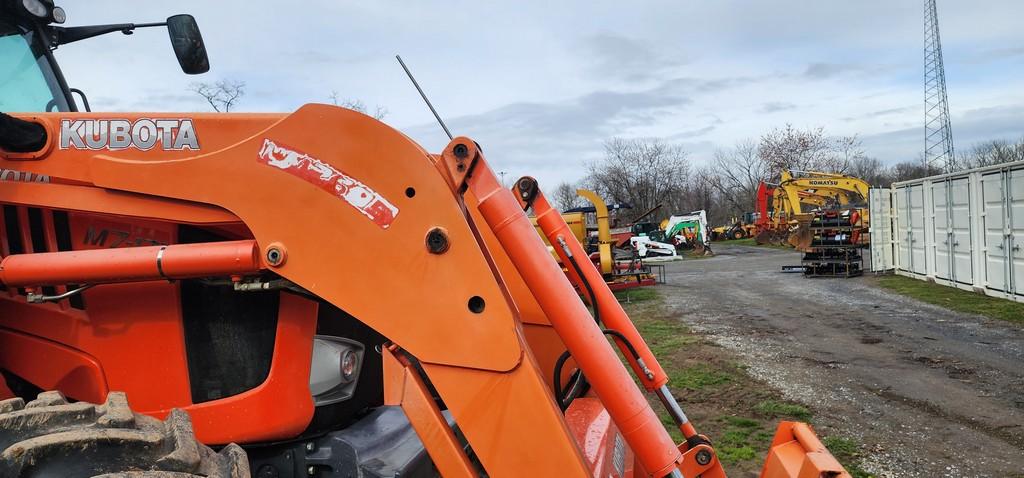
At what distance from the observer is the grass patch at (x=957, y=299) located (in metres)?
10.7

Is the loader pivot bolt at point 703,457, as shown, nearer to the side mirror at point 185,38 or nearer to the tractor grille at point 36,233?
the tractor grille at point 36,233

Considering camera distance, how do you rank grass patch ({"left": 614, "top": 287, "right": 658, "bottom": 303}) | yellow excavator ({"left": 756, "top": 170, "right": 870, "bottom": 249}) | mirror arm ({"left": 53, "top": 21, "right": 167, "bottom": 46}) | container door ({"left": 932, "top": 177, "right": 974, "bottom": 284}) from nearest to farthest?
mirror arm ({"left": 53, "top": 21, "right": 167, "bottom": 46}) → container door ({"left": 932, "top": 177, "right": 974, "bottom": 284}) → grass patch ({"left": 614, "top": 287, "right": 658, "bottom": 303}) → yellow excavator ({"left": 756, "top": 170, "right": 870, "bottom": 249})

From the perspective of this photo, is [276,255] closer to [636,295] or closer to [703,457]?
[703,457]

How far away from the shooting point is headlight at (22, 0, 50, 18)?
3.19m

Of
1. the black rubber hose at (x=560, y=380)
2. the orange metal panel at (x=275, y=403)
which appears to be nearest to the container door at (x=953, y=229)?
the black rubber hose at (x=560, y=380)

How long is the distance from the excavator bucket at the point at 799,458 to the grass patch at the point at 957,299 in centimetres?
947

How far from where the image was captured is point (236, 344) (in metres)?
2.49

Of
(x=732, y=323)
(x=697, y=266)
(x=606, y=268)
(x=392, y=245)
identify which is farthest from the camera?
(x=697, y=266)

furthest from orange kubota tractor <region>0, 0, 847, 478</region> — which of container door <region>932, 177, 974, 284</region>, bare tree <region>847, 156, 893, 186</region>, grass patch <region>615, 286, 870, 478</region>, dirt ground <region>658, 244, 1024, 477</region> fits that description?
bare tree <region>847, 156, 893, 186</region>

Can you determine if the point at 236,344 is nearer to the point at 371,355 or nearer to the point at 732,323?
the point at 371,355

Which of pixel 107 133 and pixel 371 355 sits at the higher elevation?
pixel 107 133

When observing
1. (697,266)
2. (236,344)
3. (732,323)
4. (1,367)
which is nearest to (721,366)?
(732,323)

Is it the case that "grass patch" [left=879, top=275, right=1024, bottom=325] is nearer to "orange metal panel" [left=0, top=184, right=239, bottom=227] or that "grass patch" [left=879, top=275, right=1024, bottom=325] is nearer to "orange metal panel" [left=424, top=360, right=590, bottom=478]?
"orange metal panel" [left=424, top=360, right=590, bottom=478]

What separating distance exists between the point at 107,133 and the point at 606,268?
11384 millimetres
